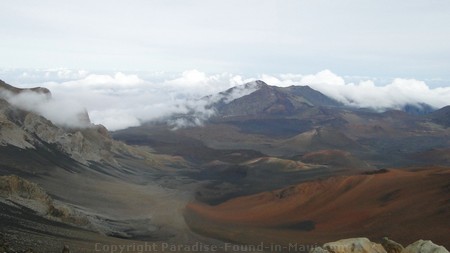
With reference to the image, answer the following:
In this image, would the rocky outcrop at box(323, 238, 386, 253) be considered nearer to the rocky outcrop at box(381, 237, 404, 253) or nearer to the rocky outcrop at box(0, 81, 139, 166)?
the rocky outcrop at box(381, 237, 404, 253)

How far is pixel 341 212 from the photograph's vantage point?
8638 centimetres

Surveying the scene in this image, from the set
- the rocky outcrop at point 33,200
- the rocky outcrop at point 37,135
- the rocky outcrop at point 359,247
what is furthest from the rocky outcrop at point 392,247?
the rocky outcrop at point 37,135

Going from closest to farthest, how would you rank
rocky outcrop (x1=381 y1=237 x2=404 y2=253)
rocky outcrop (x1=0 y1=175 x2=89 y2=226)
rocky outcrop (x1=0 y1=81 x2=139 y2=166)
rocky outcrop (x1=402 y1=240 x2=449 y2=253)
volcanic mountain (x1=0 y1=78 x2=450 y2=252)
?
1. rocky outcrop (x1=402 y1=240 x2=449 y2=253)
2. rocky outcrop (x1=381 y1=237 x2=404 y2=253)
3. volcanic mountain (x1=0 y1=78 x2=450 y2=252)
4. rocky outcrop (x1=0 y1=175 x2=89 y2=226)
5. rocky outcrop (x1=0 y1=81 x2=139 y2=166)

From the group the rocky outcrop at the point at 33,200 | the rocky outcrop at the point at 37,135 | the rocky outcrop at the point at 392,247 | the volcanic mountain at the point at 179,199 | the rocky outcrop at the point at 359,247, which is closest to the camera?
the rocky outcrop at the point at 359,247

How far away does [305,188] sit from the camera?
105 metres

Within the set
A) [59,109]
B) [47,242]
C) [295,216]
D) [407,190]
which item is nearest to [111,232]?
[47,242]

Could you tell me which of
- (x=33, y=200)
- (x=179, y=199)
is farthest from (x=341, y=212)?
(x=33, y=200)

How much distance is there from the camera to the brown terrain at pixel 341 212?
235 feet

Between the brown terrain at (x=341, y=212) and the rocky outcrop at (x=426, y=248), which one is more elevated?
the rocky outcrop at (x=426, y=248)

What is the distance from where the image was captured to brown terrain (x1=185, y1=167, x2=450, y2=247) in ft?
235

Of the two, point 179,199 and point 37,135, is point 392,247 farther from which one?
point 37,135

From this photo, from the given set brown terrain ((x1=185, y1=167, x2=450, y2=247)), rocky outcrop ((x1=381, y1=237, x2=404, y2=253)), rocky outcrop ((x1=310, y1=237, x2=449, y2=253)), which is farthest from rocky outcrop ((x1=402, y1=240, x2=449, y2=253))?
brown terrain ((x1=185, y1=167, x2=450, y2=247))

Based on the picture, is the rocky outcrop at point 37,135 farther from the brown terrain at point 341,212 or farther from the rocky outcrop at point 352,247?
the rocky outcrop at point 352,247

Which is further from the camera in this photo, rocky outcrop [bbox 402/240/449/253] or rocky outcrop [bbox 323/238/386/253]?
rocky outcrop [bbox 323/238/386/253]
